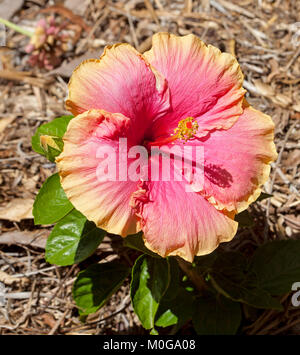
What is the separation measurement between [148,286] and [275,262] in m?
0.77

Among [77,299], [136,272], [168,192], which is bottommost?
[77,299]

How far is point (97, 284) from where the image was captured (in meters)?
2.18

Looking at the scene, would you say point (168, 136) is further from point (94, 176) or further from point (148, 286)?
point (148, 286)

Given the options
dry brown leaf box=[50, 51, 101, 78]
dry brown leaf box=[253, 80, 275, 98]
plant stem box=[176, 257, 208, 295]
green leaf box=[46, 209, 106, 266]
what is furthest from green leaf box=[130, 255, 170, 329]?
dry brown leaf box=[50, 51, 101, 78]

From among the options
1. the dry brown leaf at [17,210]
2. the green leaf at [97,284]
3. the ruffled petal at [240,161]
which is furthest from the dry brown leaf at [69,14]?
the ruffled petal at [240,161]

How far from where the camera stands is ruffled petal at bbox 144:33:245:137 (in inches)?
67.6

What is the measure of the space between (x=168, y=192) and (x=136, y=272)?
45cm

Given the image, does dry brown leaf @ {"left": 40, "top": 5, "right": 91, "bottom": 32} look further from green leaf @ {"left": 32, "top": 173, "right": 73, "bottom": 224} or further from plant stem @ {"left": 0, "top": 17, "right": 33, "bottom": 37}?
green leaf @ {"left": 32, "top": 173, "right": 73, "bottom": 224}

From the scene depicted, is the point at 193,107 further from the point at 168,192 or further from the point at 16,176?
the point at 16,176

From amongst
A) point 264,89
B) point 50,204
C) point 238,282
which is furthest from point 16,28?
point 238,282

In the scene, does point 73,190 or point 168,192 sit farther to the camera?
point 168,192

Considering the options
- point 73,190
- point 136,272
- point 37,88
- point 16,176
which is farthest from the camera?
point 37,88

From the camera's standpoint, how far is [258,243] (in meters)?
2.54
